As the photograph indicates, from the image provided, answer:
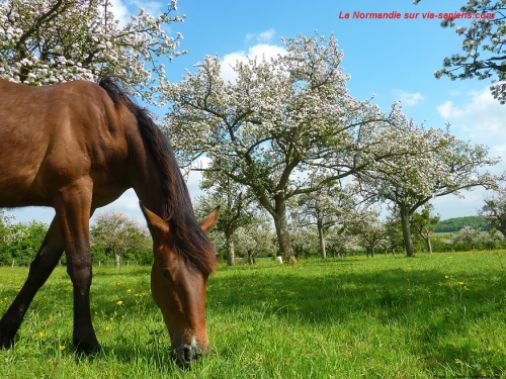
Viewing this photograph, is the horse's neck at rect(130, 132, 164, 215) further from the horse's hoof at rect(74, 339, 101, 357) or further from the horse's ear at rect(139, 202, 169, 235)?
the horse's hoof at rect(74, 339, 101, 357)

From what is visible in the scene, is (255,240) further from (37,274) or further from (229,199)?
(37,274)

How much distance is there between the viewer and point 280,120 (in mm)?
23141

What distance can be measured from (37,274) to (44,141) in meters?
1.48

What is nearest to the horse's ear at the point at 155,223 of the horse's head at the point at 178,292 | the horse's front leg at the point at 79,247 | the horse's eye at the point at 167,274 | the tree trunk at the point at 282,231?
the horse's head at the point at 178,292

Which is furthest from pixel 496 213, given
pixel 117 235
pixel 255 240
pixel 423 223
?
pixel 117 235

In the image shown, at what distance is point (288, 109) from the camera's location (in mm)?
23766

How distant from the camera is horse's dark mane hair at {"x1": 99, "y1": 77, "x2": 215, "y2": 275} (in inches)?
142

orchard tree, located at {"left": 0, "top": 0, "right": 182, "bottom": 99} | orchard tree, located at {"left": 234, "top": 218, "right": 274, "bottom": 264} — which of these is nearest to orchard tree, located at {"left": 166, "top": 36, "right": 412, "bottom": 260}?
orchard tree, located at {"left": 0, "top": 0, "right": 182, "bottom": 99}

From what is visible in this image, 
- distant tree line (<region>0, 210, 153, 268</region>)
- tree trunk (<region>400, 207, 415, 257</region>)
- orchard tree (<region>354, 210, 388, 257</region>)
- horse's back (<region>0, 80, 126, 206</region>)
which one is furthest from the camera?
orchard tree (<region>354, 210, 388, 257</region>)

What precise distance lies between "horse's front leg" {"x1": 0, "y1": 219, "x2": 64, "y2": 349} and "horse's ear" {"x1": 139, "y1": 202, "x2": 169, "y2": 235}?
1430 millimetres

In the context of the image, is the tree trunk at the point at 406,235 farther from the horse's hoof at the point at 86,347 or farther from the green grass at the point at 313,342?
the horse's hoof at the point at 86,347

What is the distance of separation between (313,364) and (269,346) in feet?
2.33

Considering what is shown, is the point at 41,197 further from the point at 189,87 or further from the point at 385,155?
the point at 385,155

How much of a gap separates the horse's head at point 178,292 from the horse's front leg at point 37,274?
4.63ft
